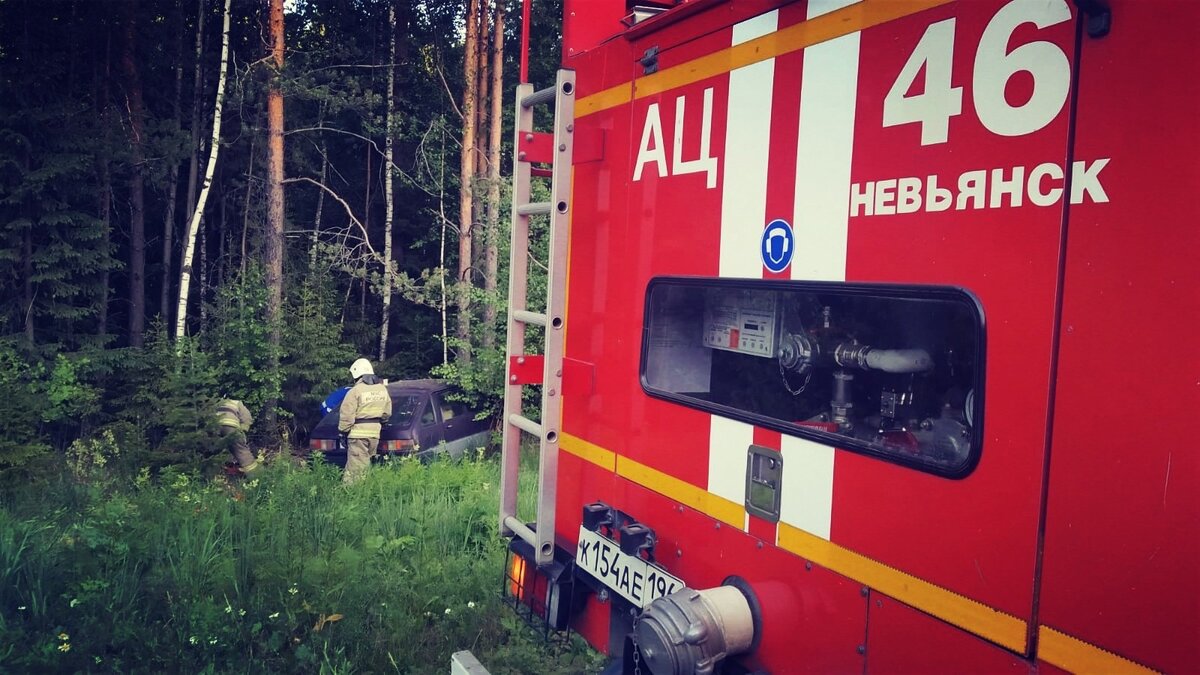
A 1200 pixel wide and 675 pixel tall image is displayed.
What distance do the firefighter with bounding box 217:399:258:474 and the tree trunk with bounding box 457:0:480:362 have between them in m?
6.35

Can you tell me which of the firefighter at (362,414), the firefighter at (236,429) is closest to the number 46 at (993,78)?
the firefighter at (362,414)

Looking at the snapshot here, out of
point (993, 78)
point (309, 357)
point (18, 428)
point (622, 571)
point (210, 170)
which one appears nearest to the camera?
point (993, 78)

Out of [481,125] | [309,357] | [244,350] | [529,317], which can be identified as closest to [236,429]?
[244,350]

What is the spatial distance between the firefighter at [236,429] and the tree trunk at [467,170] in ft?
20.8

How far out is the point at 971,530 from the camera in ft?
6.96

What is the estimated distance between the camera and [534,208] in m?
3.92

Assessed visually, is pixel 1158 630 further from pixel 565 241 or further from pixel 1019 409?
pixel 565 241

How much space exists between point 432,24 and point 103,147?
969cm

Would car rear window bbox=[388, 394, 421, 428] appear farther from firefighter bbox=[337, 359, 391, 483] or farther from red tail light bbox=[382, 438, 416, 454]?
firefighter bbox=[337, 359, 391, 483]

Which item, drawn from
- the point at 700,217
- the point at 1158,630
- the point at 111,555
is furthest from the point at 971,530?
the point at 111,555

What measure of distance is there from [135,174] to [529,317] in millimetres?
20275

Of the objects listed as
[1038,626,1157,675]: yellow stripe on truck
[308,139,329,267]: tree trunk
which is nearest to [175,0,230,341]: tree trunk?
[308,139,329,267]: tree trunk

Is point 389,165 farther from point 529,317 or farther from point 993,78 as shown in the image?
point 993,78

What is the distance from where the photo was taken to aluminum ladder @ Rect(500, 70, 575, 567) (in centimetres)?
373
